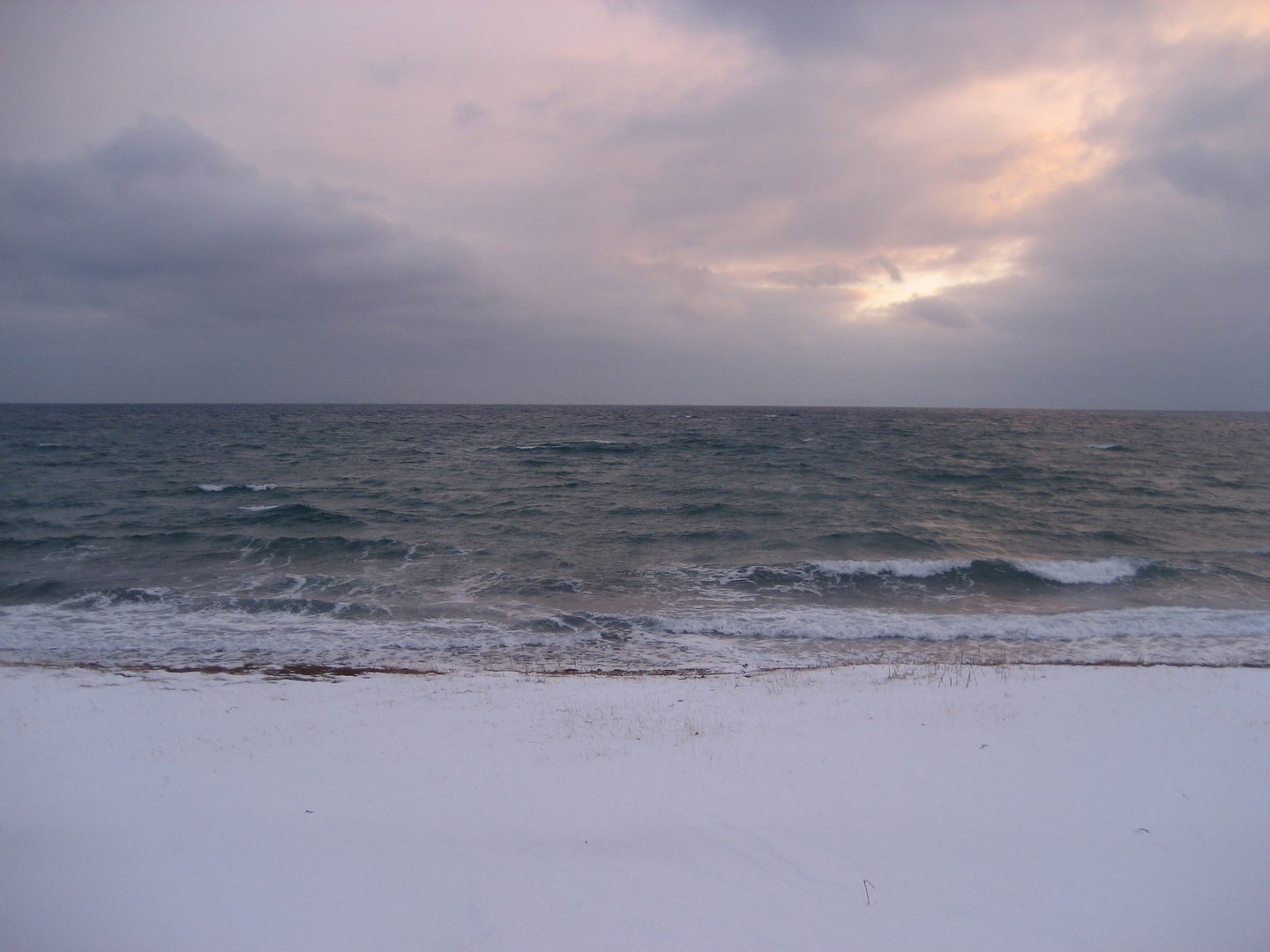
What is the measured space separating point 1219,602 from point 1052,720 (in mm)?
11801

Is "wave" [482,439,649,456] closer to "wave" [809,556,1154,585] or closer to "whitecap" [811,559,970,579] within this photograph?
"whitecap" [811,559,970,579]

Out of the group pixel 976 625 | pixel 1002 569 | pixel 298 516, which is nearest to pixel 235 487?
pixel 298 516

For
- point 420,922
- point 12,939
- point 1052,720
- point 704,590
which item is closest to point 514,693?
point 420,922

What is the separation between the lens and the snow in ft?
16.1

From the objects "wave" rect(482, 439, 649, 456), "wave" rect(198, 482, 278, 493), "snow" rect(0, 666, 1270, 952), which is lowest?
"snow" rect(0, 666, 1270, 952)

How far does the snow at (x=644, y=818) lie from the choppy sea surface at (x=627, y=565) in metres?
3.23

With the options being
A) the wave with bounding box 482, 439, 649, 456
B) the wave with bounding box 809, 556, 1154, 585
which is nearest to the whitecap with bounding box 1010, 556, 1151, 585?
the wave with bounding box 809, 556, 1154, 585

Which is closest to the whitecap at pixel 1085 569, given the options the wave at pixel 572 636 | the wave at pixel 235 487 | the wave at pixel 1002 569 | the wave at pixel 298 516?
the wave at pixel 1002 569

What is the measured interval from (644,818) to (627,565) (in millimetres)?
13410

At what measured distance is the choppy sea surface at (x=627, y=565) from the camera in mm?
13109

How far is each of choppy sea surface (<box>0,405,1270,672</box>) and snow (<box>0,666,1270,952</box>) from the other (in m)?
3.23

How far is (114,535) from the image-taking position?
72.3 feet

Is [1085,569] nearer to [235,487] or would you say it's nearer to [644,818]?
[644,818]

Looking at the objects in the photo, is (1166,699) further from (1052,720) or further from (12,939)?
(12,939)
